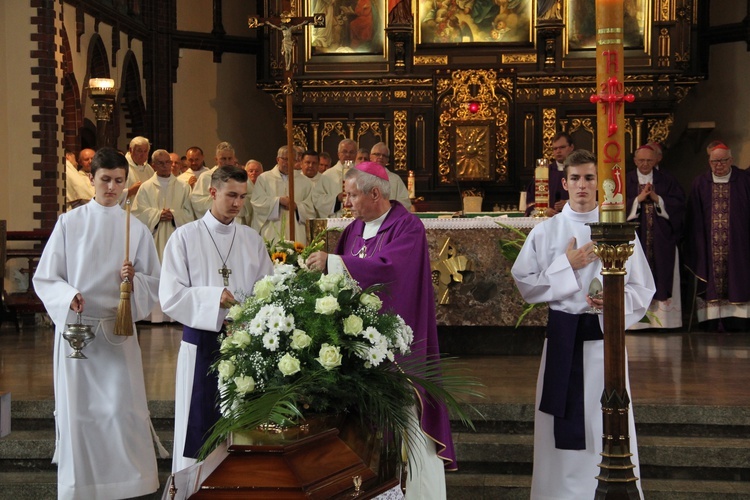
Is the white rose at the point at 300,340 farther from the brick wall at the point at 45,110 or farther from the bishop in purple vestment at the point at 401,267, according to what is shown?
the brick wall at the point at 45,110

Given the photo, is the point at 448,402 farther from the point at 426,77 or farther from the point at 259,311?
the point at 426,77

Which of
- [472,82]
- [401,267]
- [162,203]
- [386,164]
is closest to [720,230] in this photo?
[386,164]

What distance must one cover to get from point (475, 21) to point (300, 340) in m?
12.8

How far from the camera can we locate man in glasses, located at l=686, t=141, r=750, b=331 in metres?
10.8

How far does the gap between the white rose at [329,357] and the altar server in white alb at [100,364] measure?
2312 mm

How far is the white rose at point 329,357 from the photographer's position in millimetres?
3180

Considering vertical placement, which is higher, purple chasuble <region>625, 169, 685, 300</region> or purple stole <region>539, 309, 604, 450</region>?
purple chasuble <region>625, 169, 685, 300</region>

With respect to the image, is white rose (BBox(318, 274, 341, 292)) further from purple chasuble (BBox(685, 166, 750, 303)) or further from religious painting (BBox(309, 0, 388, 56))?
religious painting (BBox(309, 0, 388, 56))

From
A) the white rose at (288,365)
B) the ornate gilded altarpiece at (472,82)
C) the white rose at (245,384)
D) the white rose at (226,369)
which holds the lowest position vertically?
the white rose at (245,384)

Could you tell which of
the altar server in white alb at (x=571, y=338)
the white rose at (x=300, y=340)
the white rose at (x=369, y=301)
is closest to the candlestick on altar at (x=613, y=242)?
the white rose at (x=369, y=301)

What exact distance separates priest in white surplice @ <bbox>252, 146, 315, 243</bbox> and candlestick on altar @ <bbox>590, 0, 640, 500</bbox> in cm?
822

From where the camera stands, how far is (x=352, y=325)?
3.32 meters

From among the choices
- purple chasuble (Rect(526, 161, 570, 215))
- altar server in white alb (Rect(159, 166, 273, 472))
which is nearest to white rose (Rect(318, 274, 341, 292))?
altar server in white alb (Rect(159, 166, 273, 472))

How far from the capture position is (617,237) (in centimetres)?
337
